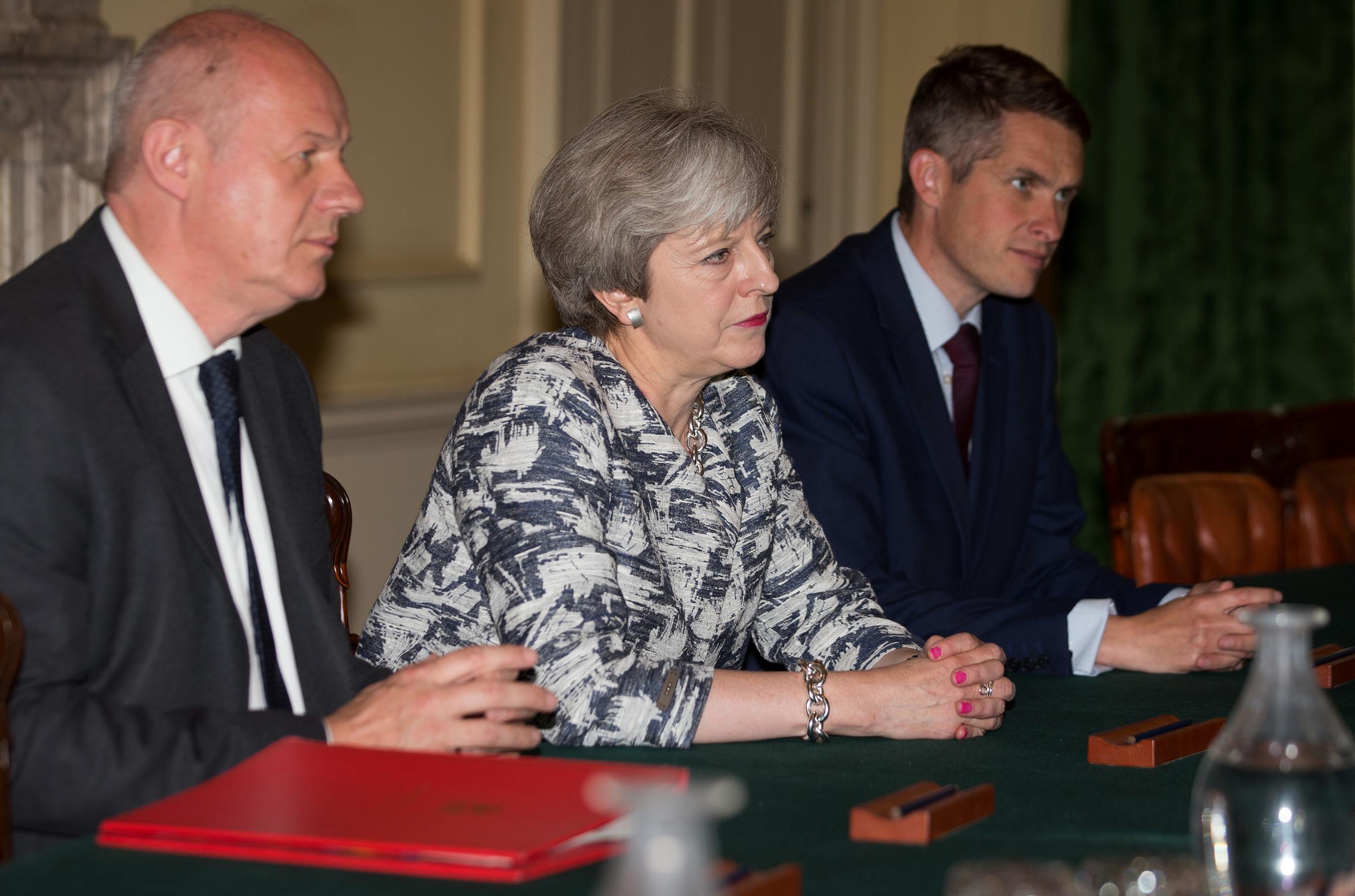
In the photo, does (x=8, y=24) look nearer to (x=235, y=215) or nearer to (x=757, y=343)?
(x=235, y=215)

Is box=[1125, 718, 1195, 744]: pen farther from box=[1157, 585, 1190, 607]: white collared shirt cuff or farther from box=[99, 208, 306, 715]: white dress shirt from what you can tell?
box=[99, 208, 306, 715]: white dress shirt

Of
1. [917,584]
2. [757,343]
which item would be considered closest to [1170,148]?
[917,584]

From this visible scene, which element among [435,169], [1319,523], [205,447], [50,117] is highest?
[50,117]

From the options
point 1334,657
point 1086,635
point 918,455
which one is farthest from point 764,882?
point 918,455

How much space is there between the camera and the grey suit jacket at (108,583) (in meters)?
1.58

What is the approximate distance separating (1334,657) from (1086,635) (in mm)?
349

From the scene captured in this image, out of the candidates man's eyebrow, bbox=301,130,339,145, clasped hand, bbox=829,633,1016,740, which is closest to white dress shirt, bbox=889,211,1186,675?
clasped hand, bbox=829,633,1016,740

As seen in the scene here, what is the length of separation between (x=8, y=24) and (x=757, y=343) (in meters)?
1.87

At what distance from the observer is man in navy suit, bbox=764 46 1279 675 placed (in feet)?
9.13

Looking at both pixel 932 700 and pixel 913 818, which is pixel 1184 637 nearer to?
pixel 932 700

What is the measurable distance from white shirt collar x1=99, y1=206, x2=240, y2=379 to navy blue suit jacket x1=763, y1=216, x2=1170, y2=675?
1.19 m

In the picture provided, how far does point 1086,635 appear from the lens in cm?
234

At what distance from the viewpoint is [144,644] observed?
1.74m

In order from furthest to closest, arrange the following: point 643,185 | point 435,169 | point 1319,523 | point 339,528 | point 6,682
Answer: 1. point 435,169
2. point 1319,523
3. point 339,528
4. point 643,185
5. point 6,682
